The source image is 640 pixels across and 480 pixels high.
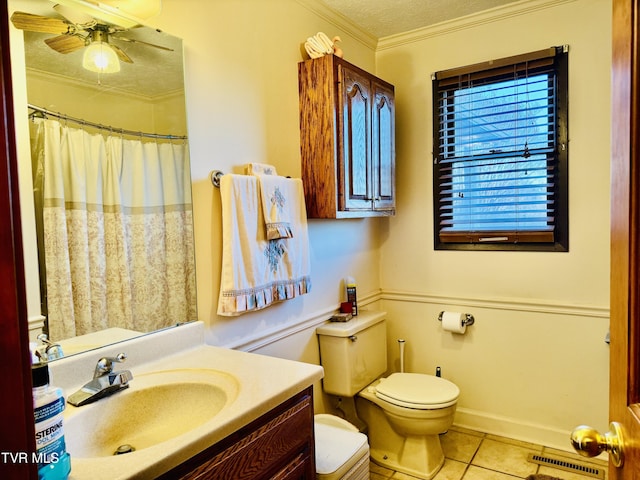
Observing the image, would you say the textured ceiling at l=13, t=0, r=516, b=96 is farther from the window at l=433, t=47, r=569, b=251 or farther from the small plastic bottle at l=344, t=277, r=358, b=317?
the small plastic bottle at l=344, t=277, r=358, b=317

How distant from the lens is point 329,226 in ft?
7.89

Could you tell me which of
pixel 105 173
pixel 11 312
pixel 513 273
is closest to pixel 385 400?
pixel 513 273

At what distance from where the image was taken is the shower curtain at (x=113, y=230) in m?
1.21

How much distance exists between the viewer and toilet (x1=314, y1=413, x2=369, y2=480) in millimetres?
1536

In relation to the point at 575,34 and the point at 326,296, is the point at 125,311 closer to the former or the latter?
the point at 326,296

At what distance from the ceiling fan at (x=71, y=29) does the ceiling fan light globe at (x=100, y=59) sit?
1cm

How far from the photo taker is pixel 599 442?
2.40 ft

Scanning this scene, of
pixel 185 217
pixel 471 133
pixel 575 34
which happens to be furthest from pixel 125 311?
pixel 575 34

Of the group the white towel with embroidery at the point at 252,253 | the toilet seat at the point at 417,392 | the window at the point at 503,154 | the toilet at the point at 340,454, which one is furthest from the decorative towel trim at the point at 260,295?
the window at the point at 503,154

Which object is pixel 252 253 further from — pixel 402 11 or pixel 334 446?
pixel 402 11

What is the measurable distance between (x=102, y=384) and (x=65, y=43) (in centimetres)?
99

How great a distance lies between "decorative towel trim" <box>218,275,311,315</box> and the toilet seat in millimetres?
705

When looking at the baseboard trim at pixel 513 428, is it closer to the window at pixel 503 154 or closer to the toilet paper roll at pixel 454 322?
the toilet paper roll at pixel 454 322

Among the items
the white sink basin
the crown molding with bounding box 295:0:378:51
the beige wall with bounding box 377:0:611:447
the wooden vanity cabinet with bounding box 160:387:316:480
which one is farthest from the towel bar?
the beige wall with bounding box 377:0:611:447
